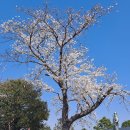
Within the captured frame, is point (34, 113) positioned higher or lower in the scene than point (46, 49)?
higher

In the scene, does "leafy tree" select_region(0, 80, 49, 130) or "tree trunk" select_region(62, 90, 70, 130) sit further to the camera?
"leafy tree" select_region(0, 80, 49, 130)

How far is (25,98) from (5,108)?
355cm

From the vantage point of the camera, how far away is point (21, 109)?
66938mm

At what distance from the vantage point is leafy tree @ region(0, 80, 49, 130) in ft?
215

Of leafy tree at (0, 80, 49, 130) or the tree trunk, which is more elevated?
leafy tree at (0, 80, 49, 130)

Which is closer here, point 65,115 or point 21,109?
point 65,115

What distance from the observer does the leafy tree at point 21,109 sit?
65562mm

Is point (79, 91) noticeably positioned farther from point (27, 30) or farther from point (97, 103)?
point (27, 30)

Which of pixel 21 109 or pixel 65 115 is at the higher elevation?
pixel 21 109

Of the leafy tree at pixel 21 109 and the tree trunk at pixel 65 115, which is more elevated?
the leafy tree at pixel 21 109

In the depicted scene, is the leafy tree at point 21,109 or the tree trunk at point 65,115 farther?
the leafy tree at point 21,109

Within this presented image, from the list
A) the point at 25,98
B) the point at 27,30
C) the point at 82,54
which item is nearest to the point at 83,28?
the point at 82,54

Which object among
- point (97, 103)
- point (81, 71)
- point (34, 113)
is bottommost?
point (97, 103)

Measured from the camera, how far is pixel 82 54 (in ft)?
131
